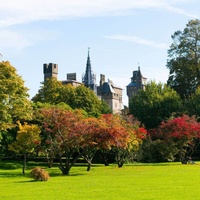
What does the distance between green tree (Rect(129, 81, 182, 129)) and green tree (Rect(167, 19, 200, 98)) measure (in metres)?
2.89

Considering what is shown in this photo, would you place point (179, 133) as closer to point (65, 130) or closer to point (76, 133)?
point (76, 133)

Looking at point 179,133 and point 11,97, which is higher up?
point 11,97

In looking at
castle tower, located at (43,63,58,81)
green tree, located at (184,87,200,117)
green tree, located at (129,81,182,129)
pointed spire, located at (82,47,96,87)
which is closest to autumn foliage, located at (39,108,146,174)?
green tree, located at (184,87,200,117)

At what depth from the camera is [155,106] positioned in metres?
55.0

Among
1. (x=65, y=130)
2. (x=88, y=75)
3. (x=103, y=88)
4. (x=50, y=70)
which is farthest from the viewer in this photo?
(x=103, y=88)

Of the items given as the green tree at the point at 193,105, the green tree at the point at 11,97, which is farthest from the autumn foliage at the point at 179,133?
the green tree at the point at 11,97

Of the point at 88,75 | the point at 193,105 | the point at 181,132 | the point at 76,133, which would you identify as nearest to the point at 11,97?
the point at 76,133

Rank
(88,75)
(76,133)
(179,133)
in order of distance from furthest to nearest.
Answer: (88,75)
(179,133)
(76,133)

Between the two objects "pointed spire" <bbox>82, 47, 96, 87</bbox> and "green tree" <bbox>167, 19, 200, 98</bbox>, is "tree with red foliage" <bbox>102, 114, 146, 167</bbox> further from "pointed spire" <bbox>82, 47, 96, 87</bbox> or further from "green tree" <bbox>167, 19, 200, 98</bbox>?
"pointed spire" <bbox>82, 47, 96, 87</bbox>

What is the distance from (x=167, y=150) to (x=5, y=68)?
18.5 m

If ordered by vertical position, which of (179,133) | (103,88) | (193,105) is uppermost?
(103,88)

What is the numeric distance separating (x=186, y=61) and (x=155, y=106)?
8172 mm

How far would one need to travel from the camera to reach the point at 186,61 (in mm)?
57969

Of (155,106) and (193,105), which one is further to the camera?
(155,106)
